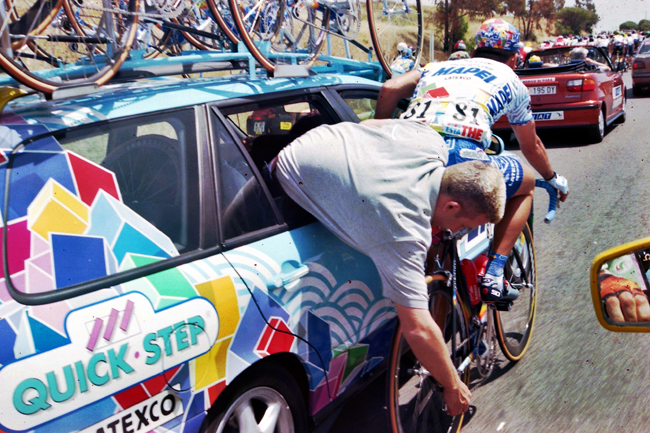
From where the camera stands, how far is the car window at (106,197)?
1.75 metres

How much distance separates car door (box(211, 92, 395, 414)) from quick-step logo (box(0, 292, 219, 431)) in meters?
0.22

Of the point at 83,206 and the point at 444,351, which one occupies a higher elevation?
the point at 83,206

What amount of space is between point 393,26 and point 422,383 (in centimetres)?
379

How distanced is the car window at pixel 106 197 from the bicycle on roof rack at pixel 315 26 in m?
1.30

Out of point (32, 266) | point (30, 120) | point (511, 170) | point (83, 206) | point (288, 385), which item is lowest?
point (288, 385)

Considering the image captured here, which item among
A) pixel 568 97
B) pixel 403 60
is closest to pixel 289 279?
pixel 403 60

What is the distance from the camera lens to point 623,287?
1.62 meters

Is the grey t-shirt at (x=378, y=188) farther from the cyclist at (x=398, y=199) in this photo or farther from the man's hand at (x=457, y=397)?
the man's hand at (x=457, y=397)

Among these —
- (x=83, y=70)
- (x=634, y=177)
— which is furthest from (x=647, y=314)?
(x=634, y=177)

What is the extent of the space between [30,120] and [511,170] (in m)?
2.52

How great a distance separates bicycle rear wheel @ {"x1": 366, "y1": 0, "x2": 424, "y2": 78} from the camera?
16.6 feet

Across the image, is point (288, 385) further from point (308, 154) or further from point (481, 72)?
point (481, 72)

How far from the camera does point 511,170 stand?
3.32m

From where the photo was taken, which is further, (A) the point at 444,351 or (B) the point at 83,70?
(B) the point at 83,70
